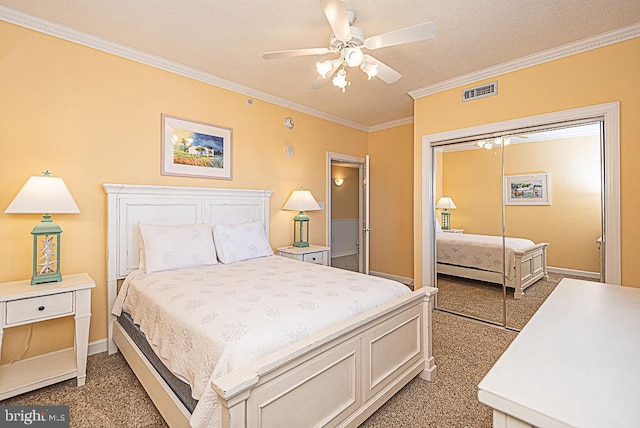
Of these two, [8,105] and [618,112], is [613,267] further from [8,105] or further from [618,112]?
[8,105]

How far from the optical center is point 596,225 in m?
2.65

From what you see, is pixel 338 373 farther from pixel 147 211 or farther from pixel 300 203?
pixel 300 203

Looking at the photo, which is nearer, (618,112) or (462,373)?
(462,373)

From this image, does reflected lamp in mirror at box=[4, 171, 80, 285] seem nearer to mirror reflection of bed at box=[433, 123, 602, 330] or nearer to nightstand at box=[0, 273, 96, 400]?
nightstand at box=[0, 273, 96, 400]

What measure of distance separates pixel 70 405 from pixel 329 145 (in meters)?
3.99

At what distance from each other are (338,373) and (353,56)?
6.22 feet

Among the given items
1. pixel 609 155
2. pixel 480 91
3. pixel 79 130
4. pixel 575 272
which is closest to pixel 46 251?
pixel 79 130

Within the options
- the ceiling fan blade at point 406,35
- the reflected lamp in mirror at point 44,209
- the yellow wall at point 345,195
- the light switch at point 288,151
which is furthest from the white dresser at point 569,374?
the yellow wall at point 345,195

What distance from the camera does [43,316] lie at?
6.51 ft

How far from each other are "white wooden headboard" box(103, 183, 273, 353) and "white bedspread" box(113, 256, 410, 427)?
32 centimetres

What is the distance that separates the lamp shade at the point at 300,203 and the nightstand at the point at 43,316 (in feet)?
7.17

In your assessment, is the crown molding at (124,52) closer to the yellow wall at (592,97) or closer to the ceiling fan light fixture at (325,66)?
the ceiling fan light fixture at (325,66)

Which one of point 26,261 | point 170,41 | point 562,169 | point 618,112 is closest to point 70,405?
point 26,261

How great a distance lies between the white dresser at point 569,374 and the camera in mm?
620
